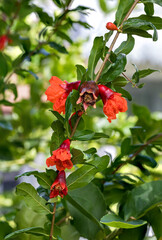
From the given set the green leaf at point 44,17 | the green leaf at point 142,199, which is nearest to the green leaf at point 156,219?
the green leaf at point 142,199

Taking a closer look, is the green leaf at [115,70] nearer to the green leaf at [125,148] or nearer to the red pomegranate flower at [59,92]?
the red pomegranate flower at [59,92]

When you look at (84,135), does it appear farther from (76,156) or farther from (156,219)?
(156,219)

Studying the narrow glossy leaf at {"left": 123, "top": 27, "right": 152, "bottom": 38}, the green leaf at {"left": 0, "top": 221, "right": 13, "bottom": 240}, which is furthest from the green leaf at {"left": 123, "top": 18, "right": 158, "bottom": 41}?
the green leaf at {"left": 0, "top": 221, "right": 13, "bottom": 240}

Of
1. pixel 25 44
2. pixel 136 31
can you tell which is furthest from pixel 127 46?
pixel 25 44

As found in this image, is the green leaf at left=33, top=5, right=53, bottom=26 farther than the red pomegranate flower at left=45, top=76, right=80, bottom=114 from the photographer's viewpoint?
Yes

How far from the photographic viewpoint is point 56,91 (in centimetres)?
28

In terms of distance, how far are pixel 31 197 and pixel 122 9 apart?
18 centimetres

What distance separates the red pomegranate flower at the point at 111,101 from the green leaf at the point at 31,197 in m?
0.09

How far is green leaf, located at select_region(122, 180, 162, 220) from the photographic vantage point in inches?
12.7

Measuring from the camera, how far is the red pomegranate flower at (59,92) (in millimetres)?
277

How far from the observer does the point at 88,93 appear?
0.25 meters

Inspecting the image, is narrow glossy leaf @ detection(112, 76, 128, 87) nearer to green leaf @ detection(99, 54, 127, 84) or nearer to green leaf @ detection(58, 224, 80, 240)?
green leaf @ detection(99, 54, 127, 84)

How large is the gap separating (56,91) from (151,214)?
0.16 metres

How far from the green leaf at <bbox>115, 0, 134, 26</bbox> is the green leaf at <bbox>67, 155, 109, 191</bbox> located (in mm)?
117
